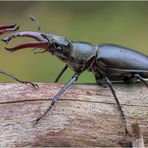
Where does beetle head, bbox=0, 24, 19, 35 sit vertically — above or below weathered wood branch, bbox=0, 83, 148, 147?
above

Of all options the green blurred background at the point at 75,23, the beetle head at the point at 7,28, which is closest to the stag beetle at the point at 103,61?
the beetle head at the point at 7,28

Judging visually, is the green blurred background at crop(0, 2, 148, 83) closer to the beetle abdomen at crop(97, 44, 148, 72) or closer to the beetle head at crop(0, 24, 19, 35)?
the beetle abdomen at crop(97, 44, 148, 72)

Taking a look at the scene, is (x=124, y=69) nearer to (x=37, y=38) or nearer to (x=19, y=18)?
(x=37, y=38)

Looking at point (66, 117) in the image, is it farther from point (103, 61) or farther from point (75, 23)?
point (75, 23)

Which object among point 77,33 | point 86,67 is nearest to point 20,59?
point 77,33

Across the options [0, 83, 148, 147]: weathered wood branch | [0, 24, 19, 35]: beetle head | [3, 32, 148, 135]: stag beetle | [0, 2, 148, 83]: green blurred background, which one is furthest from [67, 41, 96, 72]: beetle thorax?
[0, 2, 148, 83]: green blurred background

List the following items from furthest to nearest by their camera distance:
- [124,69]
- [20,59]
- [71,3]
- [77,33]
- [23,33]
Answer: [71,3] < [77,33] < [20,59] < [124,69] < [23,33]

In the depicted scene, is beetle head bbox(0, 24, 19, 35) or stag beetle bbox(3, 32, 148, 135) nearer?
beetle head bbox(0, 24, 19, 35)
